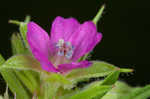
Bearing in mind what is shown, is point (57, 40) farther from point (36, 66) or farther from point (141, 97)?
point (141, 97)

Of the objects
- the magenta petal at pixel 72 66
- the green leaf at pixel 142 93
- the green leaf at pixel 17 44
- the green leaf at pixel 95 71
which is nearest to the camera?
the magenta petal at pixel 72 66

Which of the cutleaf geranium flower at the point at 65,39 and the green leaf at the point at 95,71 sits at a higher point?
the cutleaf geranium flower at the point at 65,39

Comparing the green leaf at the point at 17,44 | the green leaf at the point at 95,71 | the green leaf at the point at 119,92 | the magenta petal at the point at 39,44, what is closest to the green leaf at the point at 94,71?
the green leaf at the point at 95,71

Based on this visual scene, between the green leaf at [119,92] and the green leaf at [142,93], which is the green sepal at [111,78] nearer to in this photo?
the green leaf at [142,93]

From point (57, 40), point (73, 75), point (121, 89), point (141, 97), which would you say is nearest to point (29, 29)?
point (57, 40)

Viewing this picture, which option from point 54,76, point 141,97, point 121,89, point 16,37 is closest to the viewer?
point 54,76

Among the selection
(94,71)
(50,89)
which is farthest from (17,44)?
(94,71)

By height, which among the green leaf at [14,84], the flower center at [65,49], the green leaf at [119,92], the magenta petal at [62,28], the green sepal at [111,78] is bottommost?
the green leaf at [119,92]

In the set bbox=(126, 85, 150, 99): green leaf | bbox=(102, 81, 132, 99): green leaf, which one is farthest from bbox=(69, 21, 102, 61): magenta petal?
bbox=(102, 81, 132, 99): green leaf
